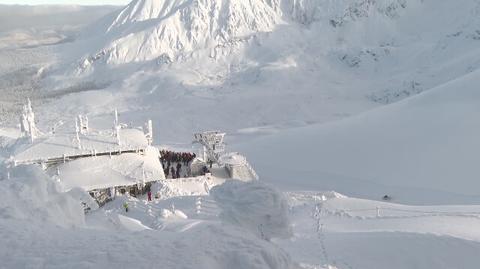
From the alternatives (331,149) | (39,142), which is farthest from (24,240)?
(331,149)

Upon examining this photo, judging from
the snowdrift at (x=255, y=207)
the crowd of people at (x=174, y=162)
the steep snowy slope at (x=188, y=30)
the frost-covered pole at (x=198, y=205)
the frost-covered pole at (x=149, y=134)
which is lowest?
the frost-covered pole at (x=198, y=205)

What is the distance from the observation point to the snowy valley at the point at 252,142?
9922mm

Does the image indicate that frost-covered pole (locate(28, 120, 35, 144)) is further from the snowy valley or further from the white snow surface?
the white snow surface

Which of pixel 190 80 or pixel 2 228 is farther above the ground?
pixel 190 80

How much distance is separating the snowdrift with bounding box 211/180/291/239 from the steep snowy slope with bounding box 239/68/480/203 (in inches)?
664

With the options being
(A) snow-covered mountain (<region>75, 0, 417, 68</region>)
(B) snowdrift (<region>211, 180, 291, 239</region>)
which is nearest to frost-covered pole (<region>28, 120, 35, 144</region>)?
(B) snowdrift (<region>211, 180, 291, 239</region>)

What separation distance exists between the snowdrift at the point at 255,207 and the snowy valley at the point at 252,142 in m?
0.03

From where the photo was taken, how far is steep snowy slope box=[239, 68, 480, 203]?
91.1ft

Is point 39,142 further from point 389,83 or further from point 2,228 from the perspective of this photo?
point 389,83

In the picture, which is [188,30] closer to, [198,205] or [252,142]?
[252,142]

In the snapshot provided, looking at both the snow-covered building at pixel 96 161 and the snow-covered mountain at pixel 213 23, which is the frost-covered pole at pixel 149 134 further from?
the snow-covered mountain at pixel 213 23

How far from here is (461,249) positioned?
506 inches

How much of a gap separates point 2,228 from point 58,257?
159 cm

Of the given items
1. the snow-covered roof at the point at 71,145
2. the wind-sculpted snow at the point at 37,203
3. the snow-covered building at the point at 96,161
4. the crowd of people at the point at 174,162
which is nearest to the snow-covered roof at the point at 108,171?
the snow-covered building at the point at 96,161
